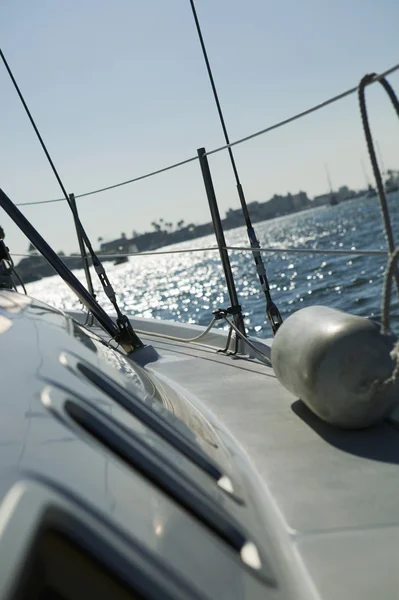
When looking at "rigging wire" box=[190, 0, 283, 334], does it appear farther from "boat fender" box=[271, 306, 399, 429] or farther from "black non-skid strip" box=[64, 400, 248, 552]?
"black non-skid strip" box=[64, 400, 248, 552]

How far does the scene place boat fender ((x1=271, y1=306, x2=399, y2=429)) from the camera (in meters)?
1.38

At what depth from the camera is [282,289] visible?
14250 mm

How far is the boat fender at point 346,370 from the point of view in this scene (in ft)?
4.54

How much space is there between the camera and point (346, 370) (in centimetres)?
139

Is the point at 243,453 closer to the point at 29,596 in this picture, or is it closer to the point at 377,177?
the point at 377,177

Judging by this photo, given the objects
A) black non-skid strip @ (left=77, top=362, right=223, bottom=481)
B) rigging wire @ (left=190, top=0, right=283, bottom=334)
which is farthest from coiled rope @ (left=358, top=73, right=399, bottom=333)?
rigging wire @ (left=190, top=0, right=283, bottom=334)

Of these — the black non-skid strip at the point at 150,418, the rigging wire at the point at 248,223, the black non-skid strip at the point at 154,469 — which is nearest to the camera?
the black non-skid strip at the point at 154,469

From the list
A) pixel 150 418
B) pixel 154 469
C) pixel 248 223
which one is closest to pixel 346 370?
pixel 150 418

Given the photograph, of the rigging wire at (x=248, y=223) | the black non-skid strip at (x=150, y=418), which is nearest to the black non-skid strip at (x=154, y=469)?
the black non-skid strip at (x=150, y=418)

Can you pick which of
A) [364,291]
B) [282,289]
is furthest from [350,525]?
[282,289]

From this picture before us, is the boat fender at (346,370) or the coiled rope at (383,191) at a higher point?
the coiled rope at (383,191)

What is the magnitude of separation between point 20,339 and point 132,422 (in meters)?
0.25

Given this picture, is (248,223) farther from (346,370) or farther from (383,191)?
(383,191)

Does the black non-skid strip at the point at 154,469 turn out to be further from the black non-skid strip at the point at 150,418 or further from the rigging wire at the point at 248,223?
the rigging wire at the point at 248,223
